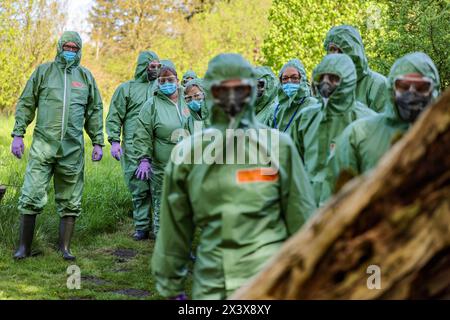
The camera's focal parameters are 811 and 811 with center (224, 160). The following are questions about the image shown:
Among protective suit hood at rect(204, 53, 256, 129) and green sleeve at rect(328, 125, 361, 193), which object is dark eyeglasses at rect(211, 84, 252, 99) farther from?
green sleeve at rect(328, 125, 361, 193)

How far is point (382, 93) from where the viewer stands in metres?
7.79

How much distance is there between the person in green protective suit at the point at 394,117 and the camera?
15.5 ft

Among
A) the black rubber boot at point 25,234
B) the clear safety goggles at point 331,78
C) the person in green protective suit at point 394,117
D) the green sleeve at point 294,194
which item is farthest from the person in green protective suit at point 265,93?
the green sleeve at point 294,194

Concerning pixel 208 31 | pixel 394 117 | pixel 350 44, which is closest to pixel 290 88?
pixel 350 44

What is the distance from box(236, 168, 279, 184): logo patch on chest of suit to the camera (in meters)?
4.15

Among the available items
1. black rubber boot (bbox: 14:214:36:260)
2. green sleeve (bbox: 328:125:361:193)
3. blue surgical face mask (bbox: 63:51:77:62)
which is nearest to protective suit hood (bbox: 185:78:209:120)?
blue surgical face mask (bbox: 63:51:77:62)

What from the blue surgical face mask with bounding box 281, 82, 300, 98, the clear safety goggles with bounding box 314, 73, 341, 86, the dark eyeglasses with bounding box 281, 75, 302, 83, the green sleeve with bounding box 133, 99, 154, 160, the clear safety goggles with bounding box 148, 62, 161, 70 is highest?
the clear safety goggles with bounding box 148, 62, 161, 70

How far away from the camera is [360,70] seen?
26.3 ft

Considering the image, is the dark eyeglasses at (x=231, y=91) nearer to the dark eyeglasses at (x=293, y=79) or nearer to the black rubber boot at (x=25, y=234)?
the dark eyeglasses at (x=293, y=79)

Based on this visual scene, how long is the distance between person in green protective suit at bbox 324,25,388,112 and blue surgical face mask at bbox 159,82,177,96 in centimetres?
229

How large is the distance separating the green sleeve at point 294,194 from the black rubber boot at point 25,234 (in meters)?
5.21

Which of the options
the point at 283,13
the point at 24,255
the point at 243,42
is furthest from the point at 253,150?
the point at 243,42

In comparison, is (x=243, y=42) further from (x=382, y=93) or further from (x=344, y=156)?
(x=344, y=156)

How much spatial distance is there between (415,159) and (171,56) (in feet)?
104
